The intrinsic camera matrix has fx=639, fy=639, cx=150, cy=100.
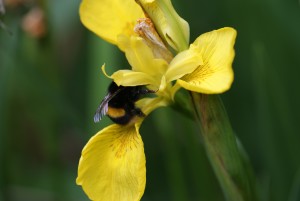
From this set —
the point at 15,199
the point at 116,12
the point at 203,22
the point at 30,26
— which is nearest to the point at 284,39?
the point at 203,22

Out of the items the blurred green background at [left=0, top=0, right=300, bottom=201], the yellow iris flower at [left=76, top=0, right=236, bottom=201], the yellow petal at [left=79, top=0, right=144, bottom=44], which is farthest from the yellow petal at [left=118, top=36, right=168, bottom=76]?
the blurred green background at [left=0, top=0, right=300, bottom=201]

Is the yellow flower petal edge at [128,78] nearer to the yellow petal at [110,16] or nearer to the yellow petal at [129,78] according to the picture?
the yellow petal at [129,78]

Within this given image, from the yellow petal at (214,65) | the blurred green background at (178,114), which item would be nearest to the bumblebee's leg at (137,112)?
the yellow petal at (214,65)

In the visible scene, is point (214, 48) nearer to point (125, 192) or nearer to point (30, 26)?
point (125, 192)

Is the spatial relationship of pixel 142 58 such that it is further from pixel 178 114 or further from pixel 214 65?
pixel 178 114

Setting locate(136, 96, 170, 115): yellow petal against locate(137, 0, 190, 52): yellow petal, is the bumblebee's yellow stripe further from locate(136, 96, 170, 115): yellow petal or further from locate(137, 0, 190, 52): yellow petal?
locate(137, 0, 190, 52): yellow petal

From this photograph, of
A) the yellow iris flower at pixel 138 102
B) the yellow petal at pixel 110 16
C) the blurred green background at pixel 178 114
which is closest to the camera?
the yellow iris flower at pixel 138 102
